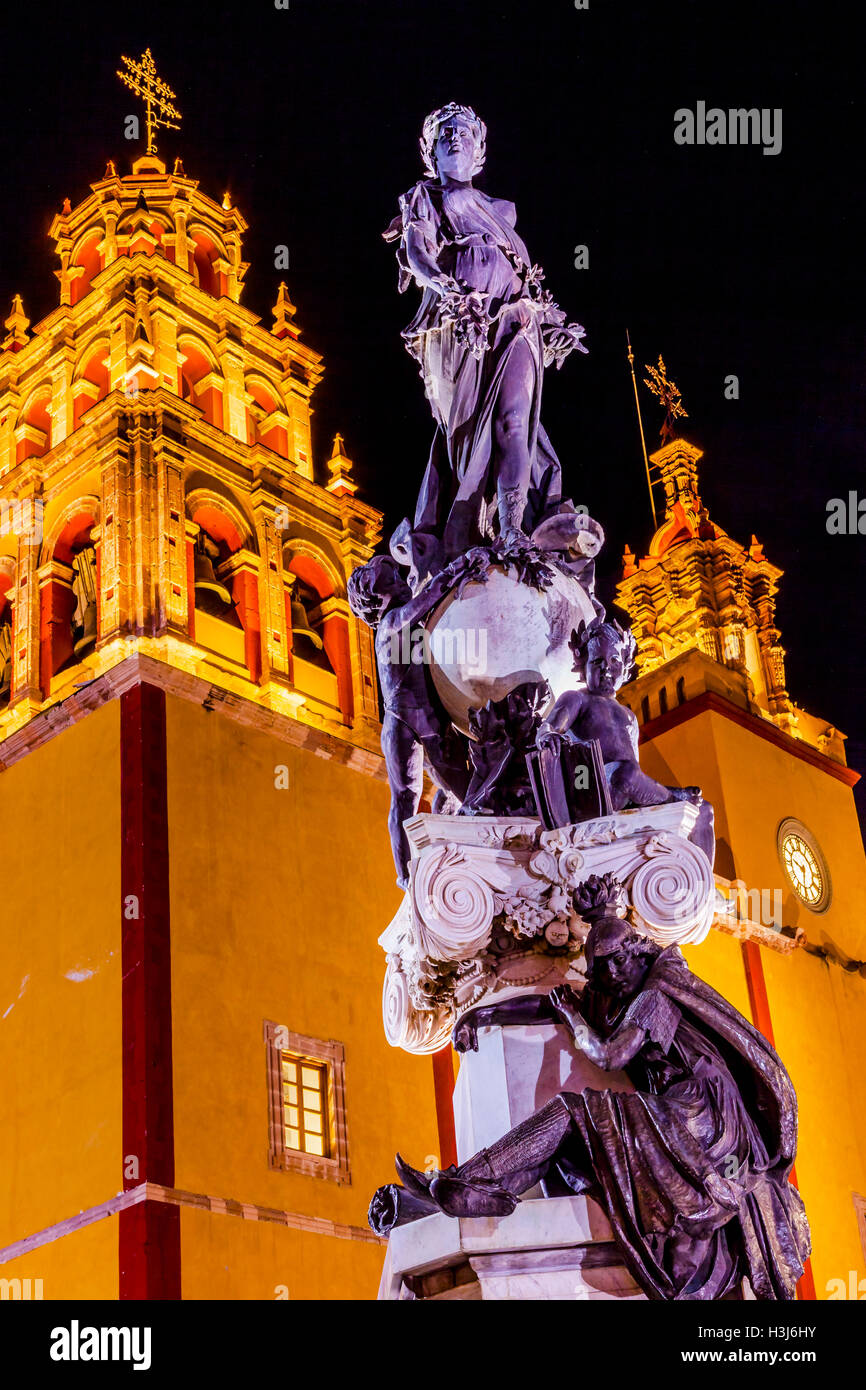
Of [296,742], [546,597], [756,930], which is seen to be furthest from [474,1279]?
[756,930]

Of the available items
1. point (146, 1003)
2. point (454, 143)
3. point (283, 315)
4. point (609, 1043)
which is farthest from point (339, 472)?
point (609, 1043)

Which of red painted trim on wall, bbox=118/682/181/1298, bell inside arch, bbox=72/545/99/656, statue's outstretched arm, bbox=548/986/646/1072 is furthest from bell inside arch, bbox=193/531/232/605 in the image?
statue's outstretched arm, bbox=548/986/646/1072

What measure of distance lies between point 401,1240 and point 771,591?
3048 cm

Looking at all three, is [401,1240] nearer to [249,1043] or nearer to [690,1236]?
[690,1236]

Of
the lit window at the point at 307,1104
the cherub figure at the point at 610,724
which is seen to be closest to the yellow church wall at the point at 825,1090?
the lit window at the point at 307,1104

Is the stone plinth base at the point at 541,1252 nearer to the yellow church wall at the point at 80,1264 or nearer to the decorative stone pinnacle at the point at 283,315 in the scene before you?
the yellow church wall at the point at 80,1264

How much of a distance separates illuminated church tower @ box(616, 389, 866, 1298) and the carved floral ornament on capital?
18562 mm

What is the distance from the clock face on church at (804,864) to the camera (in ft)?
92.3

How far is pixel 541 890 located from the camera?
5348 millimetres

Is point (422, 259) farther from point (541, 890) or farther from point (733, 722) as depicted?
point (733, 722)

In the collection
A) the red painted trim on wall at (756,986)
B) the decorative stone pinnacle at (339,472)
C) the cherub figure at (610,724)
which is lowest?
the cherub figure at (610,724)

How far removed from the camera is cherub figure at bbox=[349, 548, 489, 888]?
612 centimetres

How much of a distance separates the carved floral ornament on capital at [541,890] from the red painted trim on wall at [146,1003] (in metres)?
12.3
